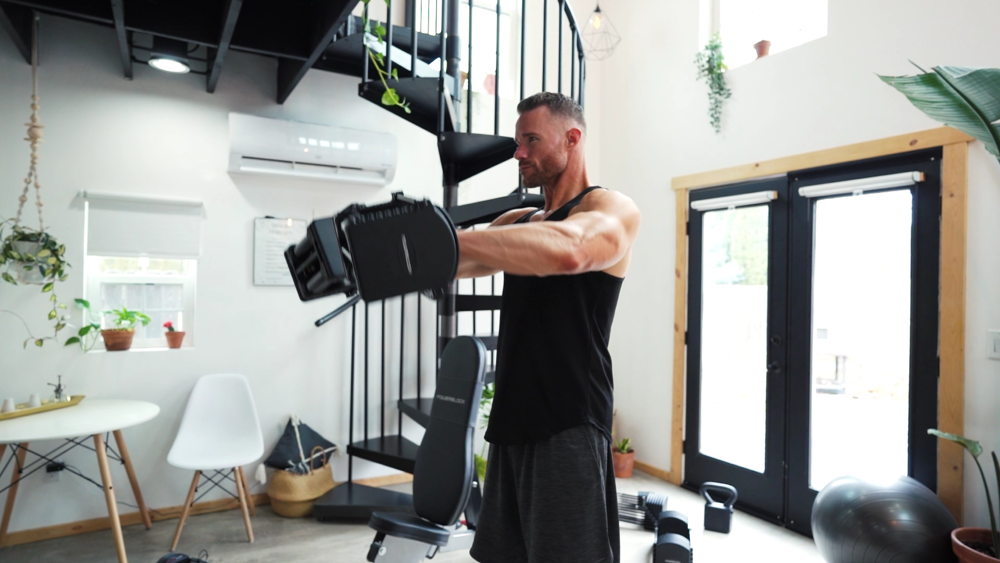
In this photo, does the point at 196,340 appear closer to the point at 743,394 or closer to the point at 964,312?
the point at 743,394

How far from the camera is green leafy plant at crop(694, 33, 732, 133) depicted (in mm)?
3939

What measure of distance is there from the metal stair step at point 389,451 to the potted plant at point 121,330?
1.36m

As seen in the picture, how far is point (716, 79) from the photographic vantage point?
3.94 m

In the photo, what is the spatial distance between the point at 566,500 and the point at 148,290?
321 centimetres

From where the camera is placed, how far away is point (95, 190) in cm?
335

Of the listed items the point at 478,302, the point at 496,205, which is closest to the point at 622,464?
the point at 478,302

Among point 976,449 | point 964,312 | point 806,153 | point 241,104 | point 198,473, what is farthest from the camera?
point 241,104

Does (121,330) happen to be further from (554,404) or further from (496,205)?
(554,404)

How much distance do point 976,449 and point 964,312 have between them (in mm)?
721

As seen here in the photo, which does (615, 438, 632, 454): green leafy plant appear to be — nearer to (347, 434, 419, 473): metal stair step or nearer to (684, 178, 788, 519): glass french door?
(684, 178, 788, 519): glass french door

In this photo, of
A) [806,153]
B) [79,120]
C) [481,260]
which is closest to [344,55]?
[79,120]

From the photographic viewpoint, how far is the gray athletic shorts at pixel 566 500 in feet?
4.12

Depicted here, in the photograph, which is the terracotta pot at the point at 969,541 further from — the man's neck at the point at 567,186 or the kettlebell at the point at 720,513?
the man's neck at the point at 567,186

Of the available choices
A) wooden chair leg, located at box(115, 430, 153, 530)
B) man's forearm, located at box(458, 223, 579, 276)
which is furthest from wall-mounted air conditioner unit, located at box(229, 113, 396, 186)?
man's forearm, located at box(458, 223, 579, 276)
